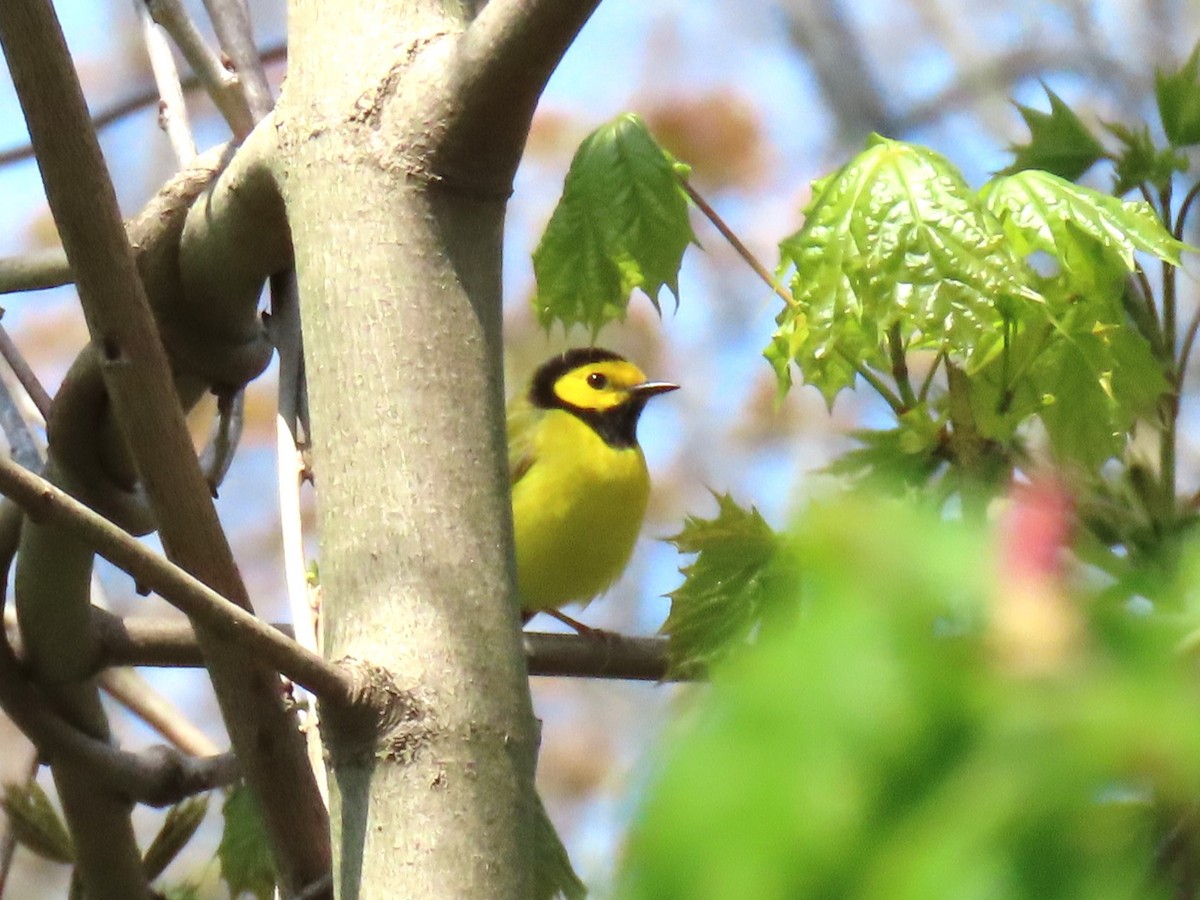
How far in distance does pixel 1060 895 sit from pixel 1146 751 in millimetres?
45

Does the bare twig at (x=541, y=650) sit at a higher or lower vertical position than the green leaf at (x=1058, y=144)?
lower

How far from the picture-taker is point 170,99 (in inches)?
72.1

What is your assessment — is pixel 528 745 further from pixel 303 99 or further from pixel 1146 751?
pixel 1146 751

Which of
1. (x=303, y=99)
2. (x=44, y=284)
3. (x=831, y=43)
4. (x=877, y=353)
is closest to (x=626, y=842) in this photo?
(x=303, y=99)

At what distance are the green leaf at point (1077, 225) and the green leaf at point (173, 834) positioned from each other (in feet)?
3.67

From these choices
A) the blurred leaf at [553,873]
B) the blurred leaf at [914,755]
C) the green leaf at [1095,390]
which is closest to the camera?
the blurred leaf at [914,755]

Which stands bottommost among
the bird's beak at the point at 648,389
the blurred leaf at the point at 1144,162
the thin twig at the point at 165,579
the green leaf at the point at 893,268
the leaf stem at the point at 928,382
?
the thin twig at the point at 165,579

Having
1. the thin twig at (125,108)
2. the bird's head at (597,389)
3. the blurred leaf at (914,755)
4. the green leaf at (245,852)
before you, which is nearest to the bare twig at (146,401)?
the green leaf at (245,852)

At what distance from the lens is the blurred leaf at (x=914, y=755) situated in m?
0.42

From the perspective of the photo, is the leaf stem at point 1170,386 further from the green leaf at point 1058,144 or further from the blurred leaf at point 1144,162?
the green leaf at point 1058,144

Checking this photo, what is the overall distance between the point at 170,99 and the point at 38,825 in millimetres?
879

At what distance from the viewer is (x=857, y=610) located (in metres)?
0.46

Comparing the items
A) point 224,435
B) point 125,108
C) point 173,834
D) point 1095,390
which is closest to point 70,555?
point 224,435

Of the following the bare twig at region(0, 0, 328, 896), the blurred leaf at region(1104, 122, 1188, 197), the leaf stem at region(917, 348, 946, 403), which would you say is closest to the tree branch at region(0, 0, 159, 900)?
the bare twig at region(0, 0, 328, 896)
